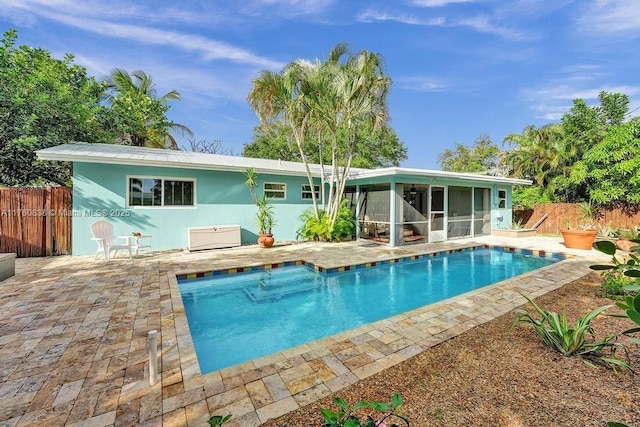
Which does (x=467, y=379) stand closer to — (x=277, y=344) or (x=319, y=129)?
(x=277, y=344)

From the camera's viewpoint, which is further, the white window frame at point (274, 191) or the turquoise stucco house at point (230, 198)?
the white window frame at point (274, 191)

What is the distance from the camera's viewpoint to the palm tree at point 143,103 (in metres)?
14.1

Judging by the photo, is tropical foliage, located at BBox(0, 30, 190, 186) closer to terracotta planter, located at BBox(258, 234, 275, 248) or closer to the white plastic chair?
the white plastic chair

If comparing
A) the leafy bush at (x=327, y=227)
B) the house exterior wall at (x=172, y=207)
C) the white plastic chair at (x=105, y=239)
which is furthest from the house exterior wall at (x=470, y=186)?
the white plastic chair at (x=105, y=239)

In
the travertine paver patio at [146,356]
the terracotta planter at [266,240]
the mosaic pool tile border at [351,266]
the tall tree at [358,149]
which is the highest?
the tall tree at [358,149]

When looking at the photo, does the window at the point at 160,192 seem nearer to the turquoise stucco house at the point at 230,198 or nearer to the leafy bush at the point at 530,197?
the turquoise stucco house at the point at 230,198

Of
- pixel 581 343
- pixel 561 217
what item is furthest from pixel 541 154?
pixel 581 343

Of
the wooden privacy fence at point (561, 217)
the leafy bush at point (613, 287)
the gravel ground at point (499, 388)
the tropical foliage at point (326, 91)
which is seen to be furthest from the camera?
the wooden privacy fence at point (561, 217)

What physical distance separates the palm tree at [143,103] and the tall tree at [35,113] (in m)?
2.87

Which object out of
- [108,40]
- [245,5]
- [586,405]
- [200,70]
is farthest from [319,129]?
[586,405]

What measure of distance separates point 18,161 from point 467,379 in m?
13.5

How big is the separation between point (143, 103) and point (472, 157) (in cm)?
2741

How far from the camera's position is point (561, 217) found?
1356cm

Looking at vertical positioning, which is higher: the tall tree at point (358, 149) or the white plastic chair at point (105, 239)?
the tall tree at point (358, 149)
